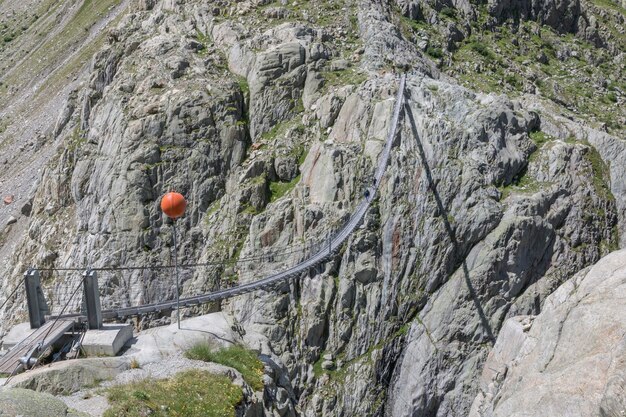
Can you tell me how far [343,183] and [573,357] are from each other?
16.3 m

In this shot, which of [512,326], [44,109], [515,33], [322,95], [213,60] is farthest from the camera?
[44,109]

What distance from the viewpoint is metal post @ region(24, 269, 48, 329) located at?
1306cm

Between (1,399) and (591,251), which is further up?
(1,399)

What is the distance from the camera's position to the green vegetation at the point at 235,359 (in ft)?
42.7

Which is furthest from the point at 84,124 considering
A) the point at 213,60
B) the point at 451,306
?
the point at 451,306

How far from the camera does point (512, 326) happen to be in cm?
1600

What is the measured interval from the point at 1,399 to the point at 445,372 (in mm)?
18806

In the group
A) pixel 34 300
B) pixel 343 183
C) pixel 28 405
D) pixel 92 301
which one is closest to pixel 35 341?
pixel 34 300

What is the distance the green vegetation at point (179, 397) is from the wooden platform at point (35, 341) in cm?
228

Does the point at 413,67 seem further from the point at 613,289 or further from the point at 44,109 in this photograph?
the point at 44,109

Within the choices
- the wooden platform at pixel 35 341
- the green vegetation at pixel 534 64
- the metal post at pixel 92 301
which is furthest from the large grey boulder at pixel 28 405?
the green vegetation at pixel 534 64

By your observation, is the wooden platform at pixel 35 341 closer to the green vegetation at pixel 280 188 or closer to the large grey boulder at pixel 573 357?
the large grey boulder at pixel 573 357

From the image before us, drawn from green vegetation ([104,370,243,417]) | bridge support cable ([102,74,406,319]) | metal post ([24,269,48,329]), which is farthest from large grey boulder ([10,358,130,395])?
bridge support cable ([102,74,406,319])

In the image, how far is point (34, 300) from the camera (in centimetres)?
1352
